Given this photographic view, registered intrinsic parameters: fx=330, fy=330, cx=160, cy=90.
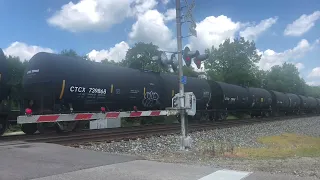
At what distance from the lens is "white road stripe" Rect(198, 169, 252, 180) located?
6403mm

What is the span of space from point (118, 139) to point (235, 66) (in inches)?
2631

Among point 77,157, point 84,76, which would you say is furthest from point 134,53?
point 77,157

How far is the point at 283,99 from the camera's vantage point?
4175 centimetres

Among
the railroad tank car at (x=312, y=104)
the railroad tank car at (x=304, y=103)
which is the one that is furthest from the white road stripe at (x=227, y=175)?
the railroad tank car at (x=312, y=104)

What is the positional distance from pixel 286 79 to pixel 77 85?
92184 millimetres

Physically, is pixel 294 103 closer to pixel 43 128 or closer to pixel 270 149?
pixel 270 149

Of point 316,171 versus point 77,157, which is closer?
point 316,171

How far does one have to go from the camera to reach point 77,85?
1454 cm

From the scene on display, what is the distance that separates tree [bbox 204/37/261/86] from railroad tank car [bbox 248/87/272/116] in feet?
117

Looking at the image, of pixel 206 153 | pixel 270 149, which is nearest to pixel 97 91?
pixel 206 153

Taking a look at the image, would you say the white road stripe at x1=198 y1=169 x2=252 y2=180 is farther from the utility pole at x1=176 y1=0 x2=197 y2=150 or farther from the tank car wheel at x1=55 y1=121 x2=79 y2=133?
the tank car wheel at x1=55 y1=121 x2=79 y2=133

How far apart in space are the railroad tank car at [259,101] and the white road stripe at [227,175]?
1054 inches

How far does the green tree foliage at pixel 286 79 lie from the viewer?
9256 centimetres

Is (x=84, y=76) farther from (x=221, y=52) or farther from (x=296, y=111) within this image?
(x=221, y=52)
